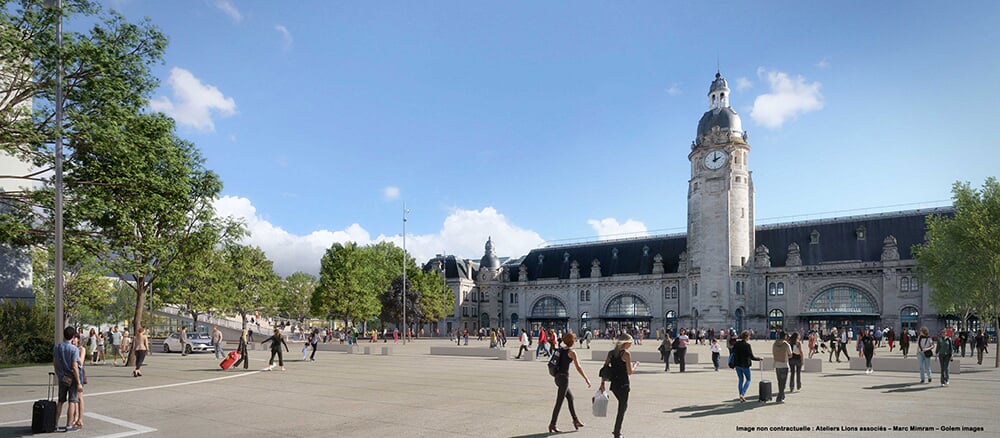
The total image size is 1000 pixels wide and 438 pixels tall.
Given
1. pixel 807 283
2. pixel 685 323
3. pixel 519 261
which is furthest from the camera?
pixel 519 261

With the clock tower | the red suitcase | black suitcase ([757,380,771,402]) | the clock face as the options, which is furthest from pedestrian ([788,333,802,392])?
the clock face

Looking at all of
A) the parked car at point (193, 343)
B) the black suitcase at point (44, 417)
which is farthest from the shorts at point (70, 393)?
the parked car at point (193, 343)

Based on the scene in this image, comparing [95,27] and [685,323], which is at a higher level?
[95,27]

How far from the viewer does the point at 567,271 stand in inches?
4247

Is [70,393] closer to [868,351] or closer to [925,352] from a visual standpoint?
[925,352]

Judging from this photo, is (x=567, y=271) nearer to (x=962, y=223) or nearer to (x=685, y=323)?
(x=685, y=323)

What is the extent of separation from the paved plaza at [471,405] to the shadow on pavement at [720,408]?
0.9 inches

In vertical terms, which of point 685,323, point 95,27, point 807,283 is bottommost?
point 685,323

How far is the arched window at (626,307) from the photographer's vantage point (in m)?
96.0

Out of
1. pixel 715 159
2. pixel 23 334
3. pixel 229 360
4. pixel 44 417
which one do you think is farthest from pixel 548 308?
pixel 44 417

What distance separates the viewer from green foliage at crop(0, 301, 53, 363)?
96.8 ft

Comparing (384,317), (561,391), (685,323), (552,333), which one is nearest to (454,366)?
(552,333)

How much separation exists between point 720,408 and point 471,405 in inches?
227

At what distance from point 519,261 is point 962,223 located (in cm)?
8794
